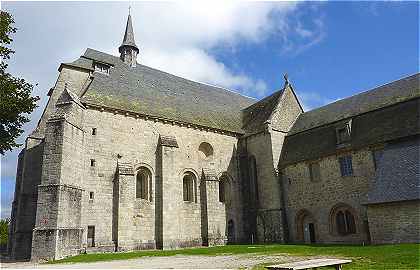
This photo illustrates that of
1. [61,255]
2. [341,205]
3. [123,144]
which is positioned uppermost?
[123,144]

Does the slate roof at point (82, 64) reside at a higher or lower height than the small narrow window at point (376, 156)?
higher

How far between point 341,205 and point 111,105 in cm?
1751

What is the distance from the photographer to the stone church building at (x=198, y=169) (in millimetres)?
20250

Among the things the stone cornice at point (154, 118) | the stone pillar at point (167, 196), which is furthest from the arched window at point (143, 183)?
the stone cornice at point (154, 118)

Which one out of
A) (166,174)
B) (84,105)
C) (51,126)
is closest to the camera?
(51,126)

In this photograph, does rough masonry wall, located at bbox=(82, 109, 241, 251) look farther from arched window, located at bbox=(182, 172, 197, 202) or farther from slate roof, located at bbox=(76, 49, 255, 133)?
slate roof, located at bbox=(76, 49, 255, 133)

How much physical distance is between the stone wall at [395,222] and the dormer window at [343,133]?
6334 mm

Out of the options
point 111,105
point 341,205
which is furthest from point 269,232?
point 111,105

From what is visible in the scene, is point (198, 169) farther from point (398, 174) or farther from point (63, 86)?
point (398, 174)

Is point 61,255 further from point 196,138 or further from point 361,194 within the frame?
point 361,194

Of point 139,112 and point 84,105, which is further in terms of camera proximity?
point 139,112

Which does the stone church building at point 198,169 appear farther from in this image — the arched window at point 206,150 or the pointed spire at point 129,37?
the pointed spire at point 129,37

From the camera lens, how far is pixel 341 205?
24.7 m

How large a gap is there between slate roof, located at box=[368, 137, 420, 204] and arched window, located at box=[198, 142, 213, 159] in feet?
42.4
